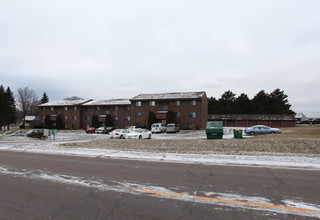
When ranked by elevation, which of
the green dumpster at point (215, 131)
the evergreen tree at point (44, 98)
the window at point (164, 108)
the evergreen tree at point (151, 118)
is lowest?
the green dumpster at point (215, 131)

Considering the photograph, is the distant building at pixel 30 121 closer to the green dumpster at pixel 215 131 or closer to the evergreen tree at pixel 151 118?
the evergreen tree at pixel 151 118

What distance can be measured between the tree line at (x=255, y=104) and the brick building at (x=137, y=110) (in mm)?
24752

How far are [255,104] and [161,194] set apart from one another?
72.0 metres

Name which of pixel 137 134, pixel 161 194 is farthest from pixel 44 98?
pixel 161 194

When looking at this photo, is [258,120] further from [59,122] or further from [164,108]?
[59,122]

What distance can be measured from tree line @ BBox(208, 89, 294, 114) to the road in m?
65.7

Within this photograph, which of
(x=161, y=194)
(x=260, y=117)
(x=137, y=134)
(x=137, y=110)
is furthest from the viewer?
(x=260, y=117)

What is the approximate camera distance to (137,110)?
47719mm

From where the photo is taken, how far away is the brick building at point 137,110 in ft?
143

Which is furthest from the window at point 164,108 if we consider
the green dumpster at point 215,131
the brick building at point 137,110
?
the green dumpster at point 215,131

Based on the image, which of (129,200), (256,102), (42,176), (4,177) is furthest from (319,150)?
(256,102)

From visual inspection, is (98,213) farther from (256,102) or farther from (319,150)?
(256,102)

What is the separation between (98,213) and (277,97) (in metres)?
77.2

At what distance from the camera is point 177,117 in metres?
44.7
